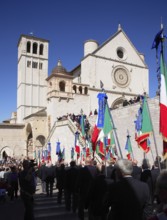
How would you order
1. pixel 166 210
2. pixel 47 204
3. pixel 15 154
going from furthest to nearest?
pixel 15 154, pixel 47 204, pixel 166 210

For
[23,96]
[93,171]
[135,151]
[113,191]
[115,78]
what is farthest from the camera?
[23,96]

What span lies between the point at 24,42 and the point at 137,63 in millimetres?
18386

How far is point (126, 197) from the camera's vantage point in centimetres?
314

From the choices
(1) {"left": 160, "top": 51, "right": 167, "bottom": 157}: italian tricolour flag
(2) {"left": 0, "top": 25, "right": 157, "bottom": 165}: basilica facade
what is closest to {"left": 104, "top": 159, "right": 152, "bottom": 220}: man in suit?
(1) {"left": 160, "top": 51, "right": 167, "bottom": 157}: italian tricolour flag

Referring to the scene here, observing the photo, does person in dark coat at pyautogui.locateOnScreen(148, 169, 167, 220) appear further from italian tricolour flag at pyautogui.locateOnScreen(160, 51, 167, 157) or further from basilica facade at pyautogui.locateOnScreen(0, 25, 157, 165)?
basilica facade at pyautogui.locateOnScreen(0, 25, 157, 165)

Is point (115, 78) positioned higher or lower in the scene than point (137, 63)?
lower

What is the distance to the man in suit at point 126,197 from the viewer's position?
123 inches

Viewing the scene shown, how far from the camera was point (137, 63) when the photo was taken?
1471 inches

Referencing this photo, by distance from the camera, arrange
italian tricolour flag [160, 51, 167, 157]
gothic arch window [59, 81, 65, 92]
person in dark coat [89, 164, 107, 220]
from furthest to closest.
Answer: gothic arch window [59, 81, 65, 92] < italian tricolour flag [160, 51, 167, 157] < person in dark coat [89, 164, 107, 220]

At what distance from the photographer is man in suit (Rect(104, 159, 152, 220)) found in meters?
3.13

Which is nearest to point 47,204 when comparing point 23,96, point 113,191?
point 113,191

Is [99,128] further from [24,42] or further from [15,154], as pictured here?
[24,42]

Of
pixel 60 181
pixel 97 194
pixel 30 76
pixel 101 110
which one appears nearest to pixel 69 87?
pixel 30 76

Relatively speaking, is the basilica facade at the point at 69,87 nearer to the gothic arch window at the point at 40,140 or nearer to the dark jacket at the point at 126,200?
the gothic arch window at the point at 40,140
